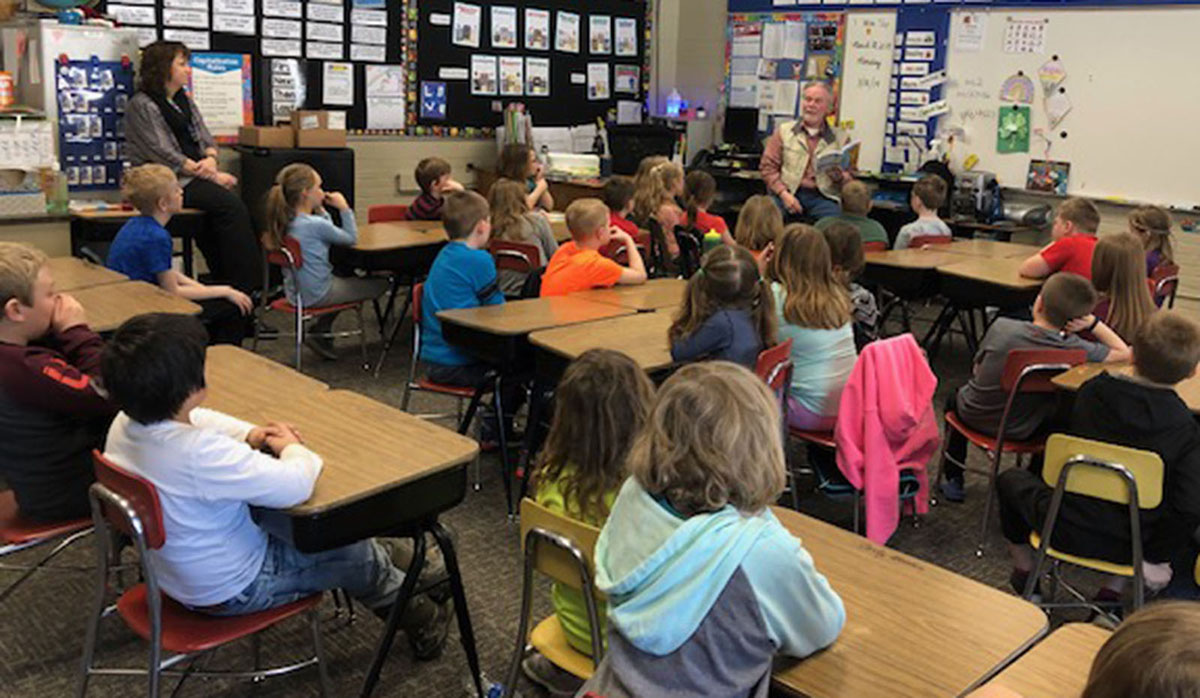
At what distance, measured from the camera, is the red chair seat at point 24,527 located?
2412mm

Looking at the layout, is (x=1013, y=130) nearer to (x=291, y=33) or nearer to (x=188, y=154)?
(x=291, y=33)

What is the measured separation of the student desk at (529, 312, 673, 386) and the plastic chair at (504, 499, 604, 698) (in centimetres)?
120

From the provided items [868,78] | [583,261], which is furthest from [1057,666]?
[868,78]

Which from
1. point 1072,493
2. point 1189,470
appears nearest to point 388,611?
point 1072,493

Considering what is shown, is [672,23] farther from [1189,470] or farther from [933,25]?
[1189,470]

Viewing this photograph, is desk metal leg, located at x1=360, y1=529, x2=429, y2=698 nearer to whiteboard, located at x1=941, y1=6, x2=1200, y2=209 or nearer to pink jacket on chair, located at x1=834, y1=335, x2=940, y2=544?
pink jacket on chair, located at x1=834, y1=335, x2=940, y2=544

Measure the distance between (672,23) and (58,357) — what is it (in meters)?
7.59

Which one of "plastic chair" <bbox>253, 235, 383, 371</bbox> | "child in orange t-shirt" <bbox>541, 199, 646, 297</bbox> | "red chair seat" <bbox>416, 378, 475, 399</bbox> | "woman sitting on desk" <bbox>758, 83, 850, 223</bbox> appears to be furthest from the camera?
"woman sitting on desk" <bbox>758, 83, 850, 223</bbox>

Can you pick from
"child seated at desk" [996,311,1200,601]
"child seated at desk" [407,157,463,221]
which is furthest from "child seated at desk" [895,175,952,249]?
"child seated at desk" [996,311,1200,601]

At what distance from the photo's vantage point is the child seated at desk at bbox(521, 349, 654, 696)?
2.13 metres

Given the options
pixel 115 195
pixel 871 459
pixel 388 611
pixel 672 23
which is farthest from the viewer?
pixel 672 23

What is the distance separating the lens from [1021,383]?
3373 millimetres

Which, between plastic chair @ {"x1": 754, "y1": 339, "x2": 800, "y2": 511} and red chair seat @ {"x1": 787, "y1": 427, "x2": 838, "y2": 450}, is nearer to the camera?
plastic chair @ {"x1": 754, "y1": 339, "x2": 800, "y2": 511}

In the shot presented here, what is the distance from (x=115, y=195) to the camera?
19.3ft
